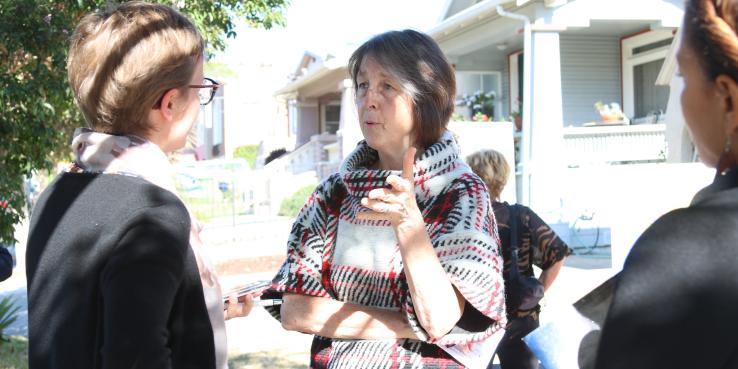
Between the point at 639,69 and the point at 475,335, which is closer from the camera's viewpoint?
the point at 475,335

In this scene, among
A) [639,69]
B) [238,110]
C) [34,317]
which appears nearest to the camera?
[34,317]

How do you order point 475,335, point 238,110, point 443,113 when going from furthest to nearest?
point 238,110 → point 443,113 → point 475,335

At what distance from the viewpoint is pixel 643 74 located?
16.8m

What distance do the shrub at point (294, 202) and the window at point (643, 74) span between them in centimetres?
859

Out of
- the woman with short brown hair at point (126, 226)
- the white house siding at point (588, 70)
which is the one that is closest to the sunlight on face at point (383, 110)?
the woman with short brown hair at point (126, 226)

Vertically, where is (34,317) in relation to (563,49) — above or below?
below

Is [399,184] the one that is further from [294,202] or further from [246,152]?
[246,152]

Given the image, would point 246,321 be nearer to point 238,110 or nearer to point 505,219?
point 505,219

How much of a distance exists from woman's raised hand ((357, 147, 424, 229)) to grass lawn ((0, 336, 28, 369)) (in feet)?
18.9

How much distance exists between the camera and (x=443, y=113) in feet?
8.13

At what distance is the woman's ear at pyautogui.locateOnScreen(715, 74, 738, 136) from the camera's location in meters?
1.21

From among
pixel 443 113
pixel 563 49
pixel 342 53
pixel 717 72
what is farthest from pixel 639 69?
pixel 717 72

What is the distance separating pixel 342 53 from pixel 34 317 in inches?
803

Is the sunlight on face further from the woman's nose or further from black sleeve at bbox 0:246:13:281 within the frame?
black sleeve at bbox 0:246:13:281
